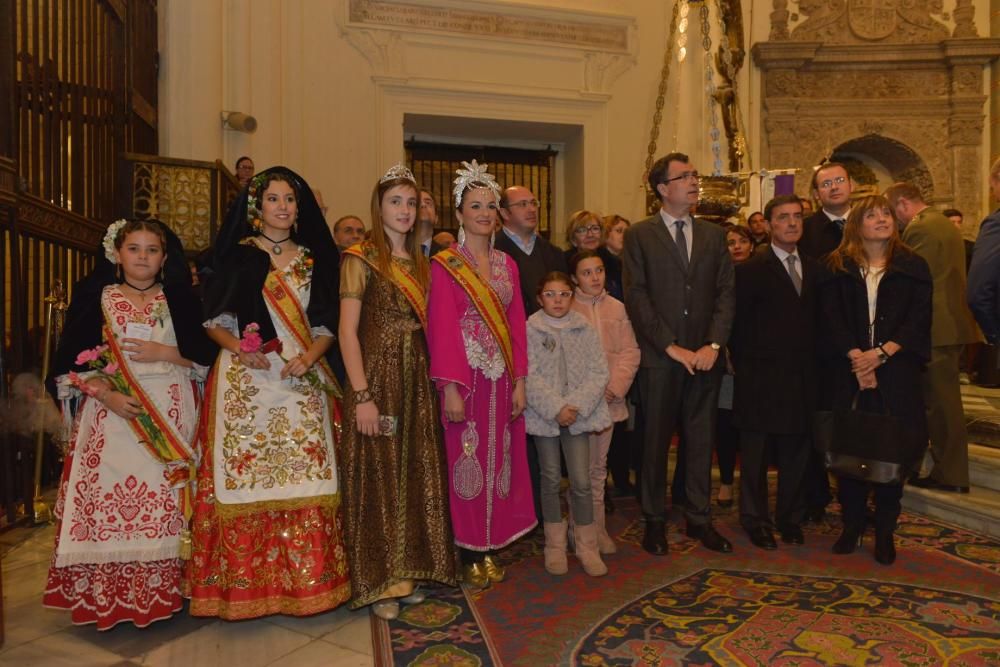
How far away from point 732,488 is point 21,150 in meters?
4.38

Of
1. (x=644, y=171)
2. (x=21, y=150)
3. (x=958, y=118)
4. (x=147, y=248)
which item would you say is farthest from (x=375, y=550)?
(x=958, y=118)

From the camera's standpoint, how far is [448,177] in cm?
937

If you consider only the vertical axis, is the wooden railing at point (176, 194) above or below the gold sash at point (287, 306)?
above

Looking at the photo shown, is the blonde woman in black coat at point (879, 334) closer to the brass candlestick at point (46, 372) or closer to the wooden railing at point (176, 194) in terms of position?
the wooden railing at point (176, 194)

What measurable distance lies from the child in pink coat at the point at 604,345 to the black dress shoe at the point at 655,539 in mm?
153

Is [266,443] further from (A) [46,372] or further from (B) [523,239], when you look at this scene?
(A) [46,372]

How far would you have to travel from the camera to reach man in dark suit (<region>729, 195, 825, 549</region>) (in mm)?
3602

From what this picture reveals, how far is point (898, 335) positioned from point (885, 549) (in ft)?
3.01

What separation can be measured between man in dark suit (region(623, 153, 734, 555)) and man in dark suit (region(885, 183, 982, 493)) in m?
1.27

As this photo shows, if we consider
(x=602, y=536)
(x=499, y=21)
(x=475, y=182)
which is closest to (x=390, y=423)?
(x=475, y=182)

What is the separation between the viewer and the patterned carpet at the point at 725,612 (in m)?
2.50

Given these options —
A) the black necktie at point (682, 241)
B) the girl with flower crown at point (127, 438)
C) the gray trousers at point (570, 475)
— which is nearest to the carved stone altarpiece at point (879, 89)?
the black necktie at point (682, 241)

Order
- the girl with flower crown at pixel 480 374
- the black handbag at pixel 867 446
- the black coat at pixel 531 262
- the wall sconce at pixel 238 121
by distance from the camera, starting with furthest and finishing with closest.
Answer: the wall sconce at pixel 238 121
the black coat at pixel 531 262
the black handbag at pixel 867 446
the girl with flower crown at pixel 480 374

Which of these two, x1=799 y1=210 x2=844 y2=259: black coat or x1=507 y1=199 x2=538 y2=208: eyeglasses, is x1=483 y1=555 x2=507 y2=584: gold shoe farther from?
x1=799 y1=210 x2=844 y2=259: black coat
